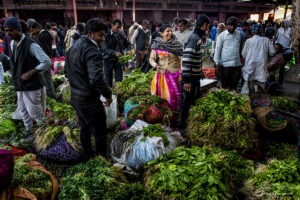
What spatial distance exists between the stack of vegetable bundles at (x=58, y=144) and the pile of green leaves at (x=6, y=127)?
0.76 m

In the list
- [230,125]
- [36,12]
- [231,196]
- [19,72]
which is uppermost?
[36,12]

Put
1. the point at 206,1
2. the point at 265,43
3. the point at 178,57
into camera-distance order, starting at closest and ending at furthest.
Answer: the point at 178,57 < the point at 265,43 < the point at 206,1

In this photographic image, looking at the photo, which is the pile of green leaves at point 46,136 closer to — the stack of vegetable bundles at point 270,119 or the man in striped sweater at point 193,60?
the man in striped sweater at point 193,60

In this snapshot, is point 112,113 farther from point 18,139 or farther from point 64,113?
point 18,139

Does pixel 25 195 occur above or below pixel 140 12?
below

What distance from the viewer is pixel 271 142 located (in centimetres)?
459

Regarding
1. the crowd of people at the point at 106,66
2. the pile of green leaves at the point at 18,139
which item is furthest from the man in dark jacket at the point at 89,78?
the pile of green leaves at the point at 18,139

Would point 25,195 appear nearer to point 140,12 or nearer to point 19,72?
point 19,72

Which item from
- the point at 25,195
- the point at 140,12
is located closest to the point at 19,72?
the point at 25,195

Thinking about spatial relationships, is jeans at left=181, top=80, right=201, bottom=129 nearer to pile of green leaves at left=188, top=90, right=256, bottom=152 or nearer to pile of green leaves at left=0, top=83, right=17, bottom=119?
pile of green leaves at left=188, top=90, right=256, bottom=152

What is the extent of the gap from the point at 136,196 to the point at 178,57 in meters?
2.98

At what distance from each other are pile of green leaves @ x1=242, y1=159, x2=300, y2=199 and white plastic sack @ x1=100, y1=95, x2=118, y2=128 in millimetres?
2714

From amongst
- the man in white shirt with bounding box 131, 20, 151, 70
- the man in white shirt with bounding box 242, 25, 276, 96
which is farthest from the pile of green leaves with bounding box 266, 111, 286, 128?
the man in white shirt with bounding box 131, 20, 151, 70

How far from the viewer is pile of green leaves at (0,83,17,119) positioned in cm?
523
